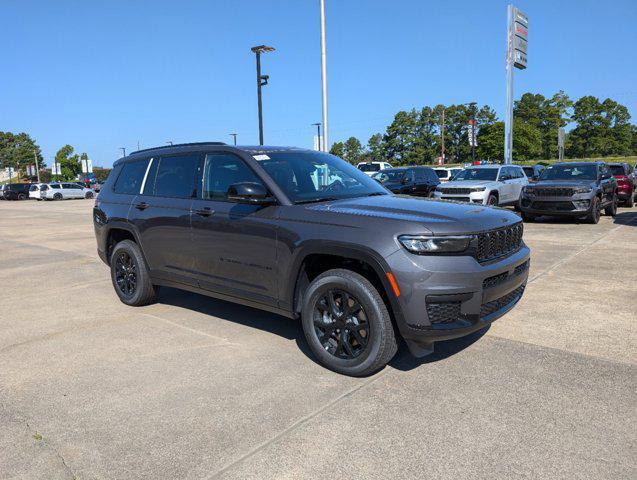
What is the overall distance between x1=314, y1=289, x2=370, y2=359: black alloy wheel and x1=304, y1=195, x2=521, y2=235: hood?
610 millimetres

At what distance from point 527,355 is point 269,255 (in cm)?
226

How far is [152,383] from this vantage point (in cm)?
372

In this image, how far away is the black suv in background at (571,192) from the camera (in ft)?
42.0

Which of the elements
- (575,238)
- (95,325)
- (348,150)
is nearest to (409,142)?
(348,150)

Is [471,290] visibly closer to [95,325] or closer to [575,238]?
[95,325]

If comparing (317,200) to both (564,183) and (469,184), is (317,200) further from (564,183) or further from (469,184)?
(469,184)

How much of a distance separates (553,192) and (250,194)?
11.2 meters

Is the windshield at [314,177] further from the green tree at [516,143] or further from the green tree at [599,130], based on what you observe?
the green tree at [599,130]

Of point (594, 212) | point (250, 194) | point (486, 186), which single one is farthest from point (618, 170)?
point (250, 194)

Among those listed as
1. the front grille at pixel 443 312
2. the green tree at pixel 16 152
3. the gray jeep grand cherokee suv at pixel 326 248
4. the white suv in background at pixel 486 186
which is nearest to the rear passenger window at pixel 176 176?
the gray jeep grand cherokee suv at pixel 326 248

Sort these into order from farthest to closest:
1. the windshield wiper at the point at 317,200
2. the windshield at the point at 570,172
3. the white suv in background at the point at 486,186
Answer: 1. the white suv in background at the point at 486,186
2. the windshield at the point at 570,172
3. the windshield wiper at the point at 317,200

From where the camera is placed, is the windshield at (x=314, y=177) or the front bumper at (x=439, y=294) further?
the windshield at (x=314, y=177)

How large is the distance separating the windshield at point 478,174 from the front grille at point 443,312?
13175 millimetres

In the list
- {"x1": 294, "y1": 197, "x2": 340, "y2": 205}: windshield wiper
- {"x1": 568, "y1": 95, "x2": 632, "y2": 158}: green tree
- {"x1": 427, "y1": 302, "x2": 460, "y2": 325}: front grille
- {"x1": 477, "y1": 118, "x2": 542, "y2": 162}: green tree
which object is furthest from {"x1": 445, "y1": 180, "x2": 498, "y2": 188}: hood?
{"x1": 568, "y1": 95, "x2": 632, "y2": 158}: green tree
